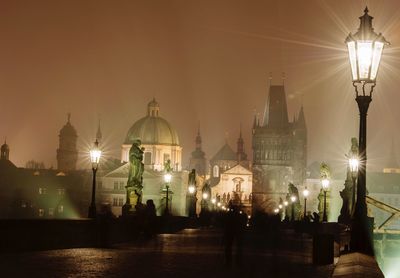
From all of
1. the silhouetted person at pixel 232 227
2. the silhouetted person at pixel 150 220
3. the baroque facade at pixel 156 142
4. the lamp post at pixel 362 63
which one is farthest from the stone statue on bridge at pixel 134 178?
the baroque facade at pixel 156 142

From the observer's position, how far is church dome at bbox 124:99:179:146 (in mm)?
185375

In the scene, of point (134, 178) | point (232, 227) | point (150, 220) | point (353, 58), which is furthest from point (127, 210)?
point (353, 58)

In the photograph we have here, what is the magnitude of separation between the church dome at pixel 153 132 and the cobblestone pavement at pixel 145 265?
161046 mm

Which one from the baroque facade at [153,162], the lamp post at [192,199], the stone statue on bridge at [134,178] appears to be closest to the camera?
the stone statue on bridge at [134,178]

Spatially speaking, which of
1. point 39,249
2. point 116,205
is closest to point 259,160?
point 116,205

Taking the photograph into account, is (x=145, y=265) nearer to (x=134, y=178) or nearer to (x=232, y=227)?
(x=232, y=227)

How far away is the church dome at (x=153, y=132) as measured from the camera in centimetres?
18538

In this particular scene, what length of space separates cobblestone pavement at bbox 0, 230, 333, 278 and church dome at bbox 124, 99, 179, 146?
161046 mm

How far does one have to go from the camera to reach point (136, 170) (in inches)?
1569

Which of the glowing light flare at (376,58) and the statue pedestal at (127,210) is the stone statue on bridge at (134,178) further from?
the glowing light flare at (376,58)

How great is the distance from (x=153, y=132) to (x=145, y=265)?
16812 cm

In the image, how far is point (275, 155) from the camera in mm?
182500

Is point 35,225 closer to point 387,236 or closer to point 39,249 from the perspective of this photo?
point 39,249

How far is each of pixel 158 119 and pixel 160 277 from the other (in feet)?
581
